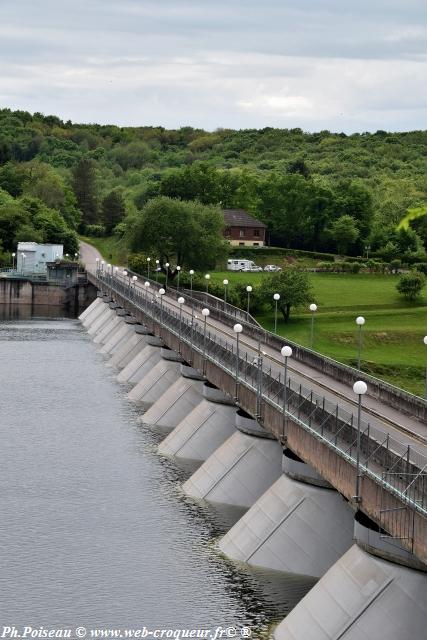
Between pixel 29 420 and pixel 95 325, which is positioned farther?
pixel 95 325

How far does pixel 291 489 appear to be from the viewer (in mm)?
47312

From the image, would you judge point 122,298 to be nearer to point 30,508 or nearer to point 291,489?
point 30,508

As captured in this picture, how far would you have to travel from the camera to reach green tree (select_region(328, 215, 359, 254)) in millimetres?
179125

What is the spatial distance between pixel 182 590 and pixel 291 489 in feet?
19.1

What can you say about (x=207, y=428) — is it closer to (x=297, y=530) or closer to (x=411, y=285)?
(x=297, y=530)

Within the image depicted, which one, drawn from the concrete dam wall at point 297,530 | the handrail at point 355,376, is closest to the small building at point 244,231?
the handrail at point 355,376

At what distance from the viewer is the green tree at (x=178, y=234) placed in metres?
146

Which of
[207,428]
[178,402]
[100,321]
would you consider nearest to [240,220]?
[100,321]

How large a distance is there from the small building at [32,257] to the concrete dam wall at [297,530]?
106 meters

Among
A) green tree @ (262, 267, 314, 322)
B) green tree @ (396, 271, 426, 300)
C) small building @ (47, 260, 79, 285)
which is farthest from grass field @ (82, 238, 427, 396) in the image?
small building @ (47, 260, 79, 285)

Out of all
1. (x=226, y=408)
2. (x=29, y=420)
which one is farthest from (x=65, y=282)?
(x=226, y=408)

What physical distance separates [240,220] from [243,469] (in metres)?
134

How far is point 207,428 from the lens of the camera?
6519cm

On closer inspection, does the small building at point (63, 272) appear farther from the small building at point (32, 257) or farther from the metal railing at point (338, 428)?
the metal railing at point (338, 428)
